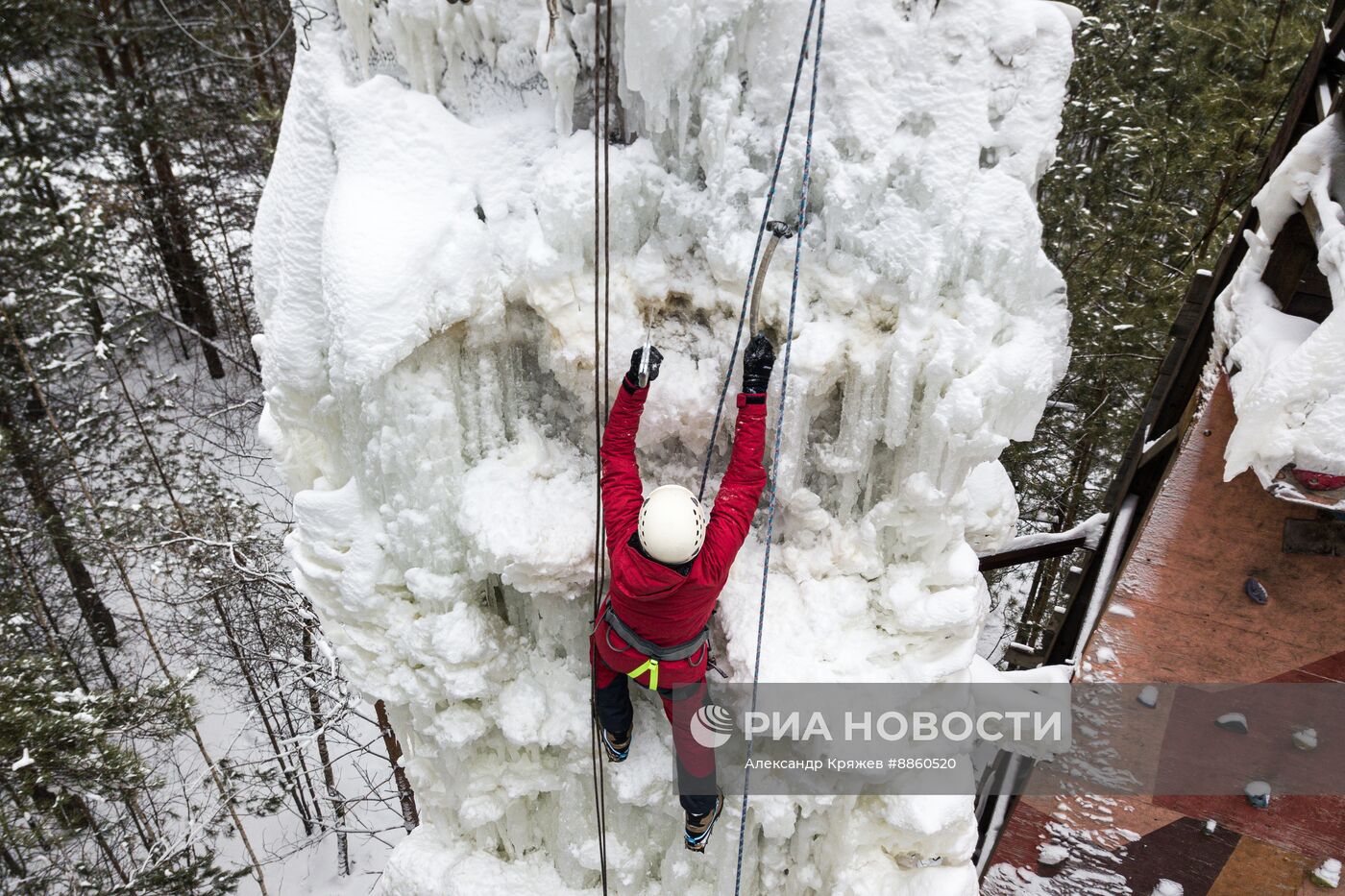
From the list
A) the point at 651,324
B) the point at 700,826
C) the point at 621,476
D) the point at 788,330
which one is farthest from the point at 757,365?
the point at 700,826

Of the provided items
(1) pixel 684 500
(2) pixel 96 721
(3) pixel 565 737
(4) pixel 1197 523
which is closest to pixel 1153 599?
(4) pixel 1197 523

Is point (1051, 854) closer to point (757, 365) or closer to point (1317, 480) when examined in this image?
point (1317, 480)

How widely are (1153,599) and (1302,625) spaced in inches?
21.9

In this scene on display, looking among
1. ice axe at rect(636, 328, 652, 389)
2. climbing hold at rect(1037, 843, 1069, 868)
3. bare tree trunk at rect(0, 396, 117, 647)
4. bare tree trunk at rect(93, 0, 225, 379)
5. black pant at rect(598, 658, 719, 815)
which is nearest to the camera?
ice axe at rect(636, 328, 652, 389)

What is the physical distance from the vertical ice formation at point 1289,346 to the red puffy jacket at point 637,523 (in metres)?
1.53

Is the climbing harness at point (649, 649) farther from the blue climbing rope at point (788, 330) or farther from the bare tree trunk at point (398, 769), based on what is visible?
the bare tree trunk at point (398, 769)

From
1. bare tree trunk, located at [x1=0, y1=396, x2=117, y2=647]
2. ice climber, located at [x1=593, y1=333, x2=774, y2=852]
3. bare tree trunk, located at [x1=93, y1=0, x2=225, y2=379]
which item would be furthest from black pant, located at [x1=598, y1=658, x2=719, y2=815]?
bare tree trunk, located at [x1=93, y1=0, x2=225, y2=379]

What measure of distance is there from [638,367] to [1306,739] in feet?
11.4

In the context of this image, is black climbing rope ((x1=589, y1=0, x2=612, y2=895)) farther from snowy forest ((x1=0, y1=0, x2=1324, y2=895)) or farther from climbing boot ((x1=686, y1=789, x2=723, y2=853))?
climbing boot ((x1=686, y1=789, x2=723, y2=853))

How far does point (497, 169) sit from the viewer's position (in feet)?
9.41

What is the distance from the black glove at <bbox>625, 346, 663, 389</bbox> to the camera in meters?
2.61

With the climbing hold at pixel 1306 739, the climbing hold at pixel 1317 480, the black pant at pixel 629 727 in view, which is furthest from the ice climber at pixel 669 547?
the climbing hold at pixel 1306 739

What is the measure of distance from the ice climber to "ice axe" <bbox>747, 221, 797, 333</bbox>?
0.10 meters

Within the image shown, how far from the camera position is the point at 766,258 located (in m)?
2.64
